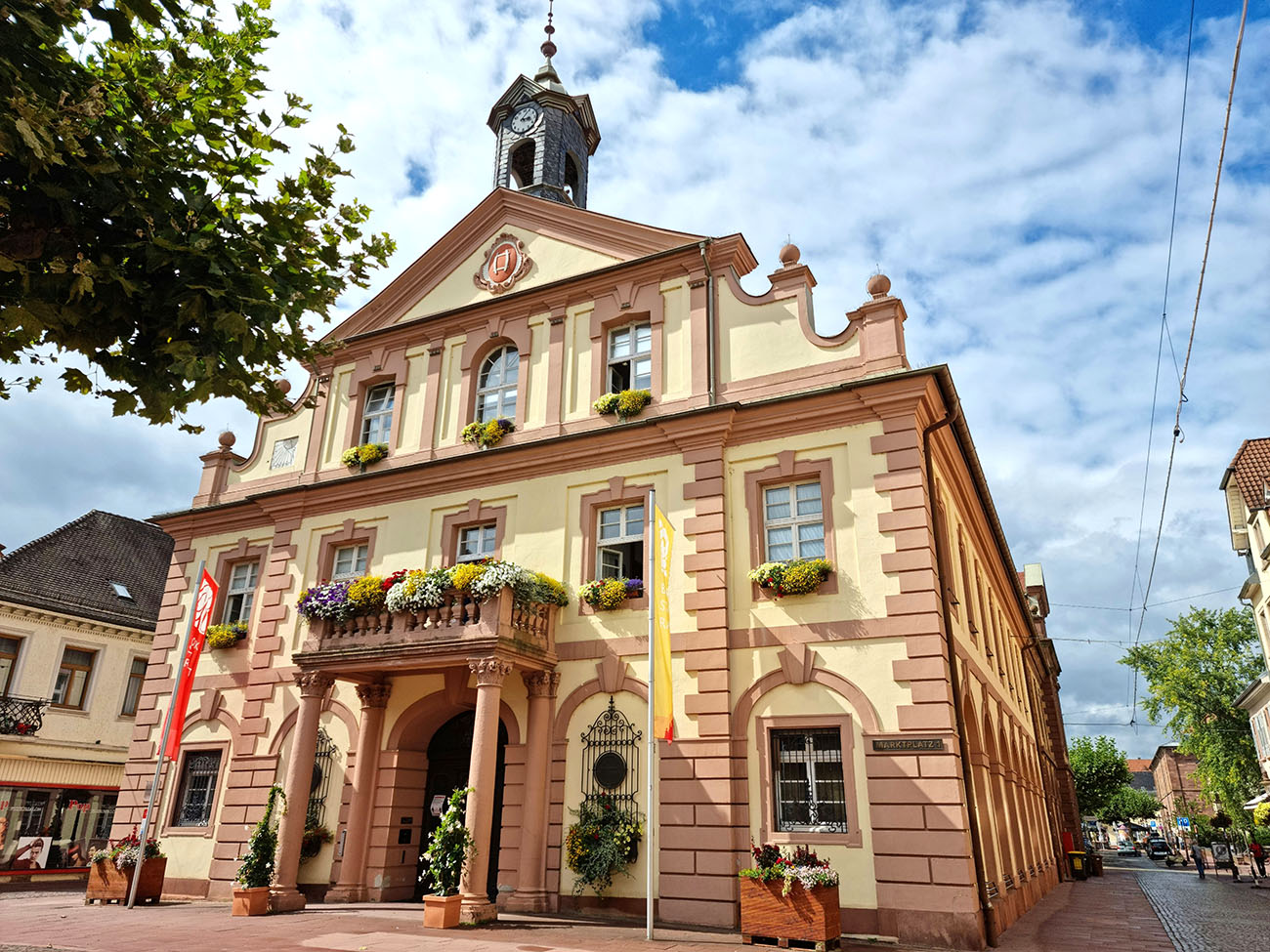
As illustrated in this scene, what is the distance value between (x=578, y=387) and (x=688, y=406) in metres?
2.80

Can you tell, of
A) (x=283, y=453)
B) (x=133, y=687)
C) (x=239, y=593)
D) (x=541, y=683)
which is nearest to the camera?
(x=541, y=683)

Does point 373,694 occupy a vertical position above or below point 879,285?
below

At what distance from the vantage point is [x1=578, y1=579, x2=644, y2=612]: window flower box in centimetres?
1628

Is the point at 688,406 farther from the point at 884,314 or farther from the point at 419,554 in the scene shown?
the point at 419,554

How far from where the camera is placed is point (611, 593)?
16.3 m

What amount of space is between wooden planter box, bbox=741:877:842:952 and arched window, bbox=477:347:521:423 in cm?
1113

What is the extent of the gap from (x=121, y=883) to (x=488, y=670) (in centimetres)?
816

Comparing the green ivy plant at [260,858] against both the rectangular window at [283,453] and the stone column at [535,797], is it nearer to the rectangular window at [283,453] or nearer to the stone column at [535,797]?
the stone column at [535,797]

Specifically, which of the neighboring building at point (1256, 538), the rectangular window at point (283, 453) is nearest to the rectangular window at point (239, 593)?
the rectangular window at point (283, 453)

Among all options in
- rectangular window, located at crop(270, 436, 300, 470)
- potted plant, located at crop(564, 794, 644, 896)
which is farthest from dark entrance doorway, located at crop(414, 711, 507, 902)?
rectangular window, located at crop(270, 436, 300, 470)

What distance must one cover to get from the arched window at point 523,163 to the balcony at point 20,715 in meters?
20.9

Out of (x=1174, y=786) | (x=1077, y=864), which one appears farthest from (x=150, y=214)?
(x=1174, y=786)

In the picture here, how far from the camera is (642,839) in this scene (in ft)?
48.6

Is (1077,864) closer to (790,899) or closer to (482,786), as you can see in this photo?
(790,899)
